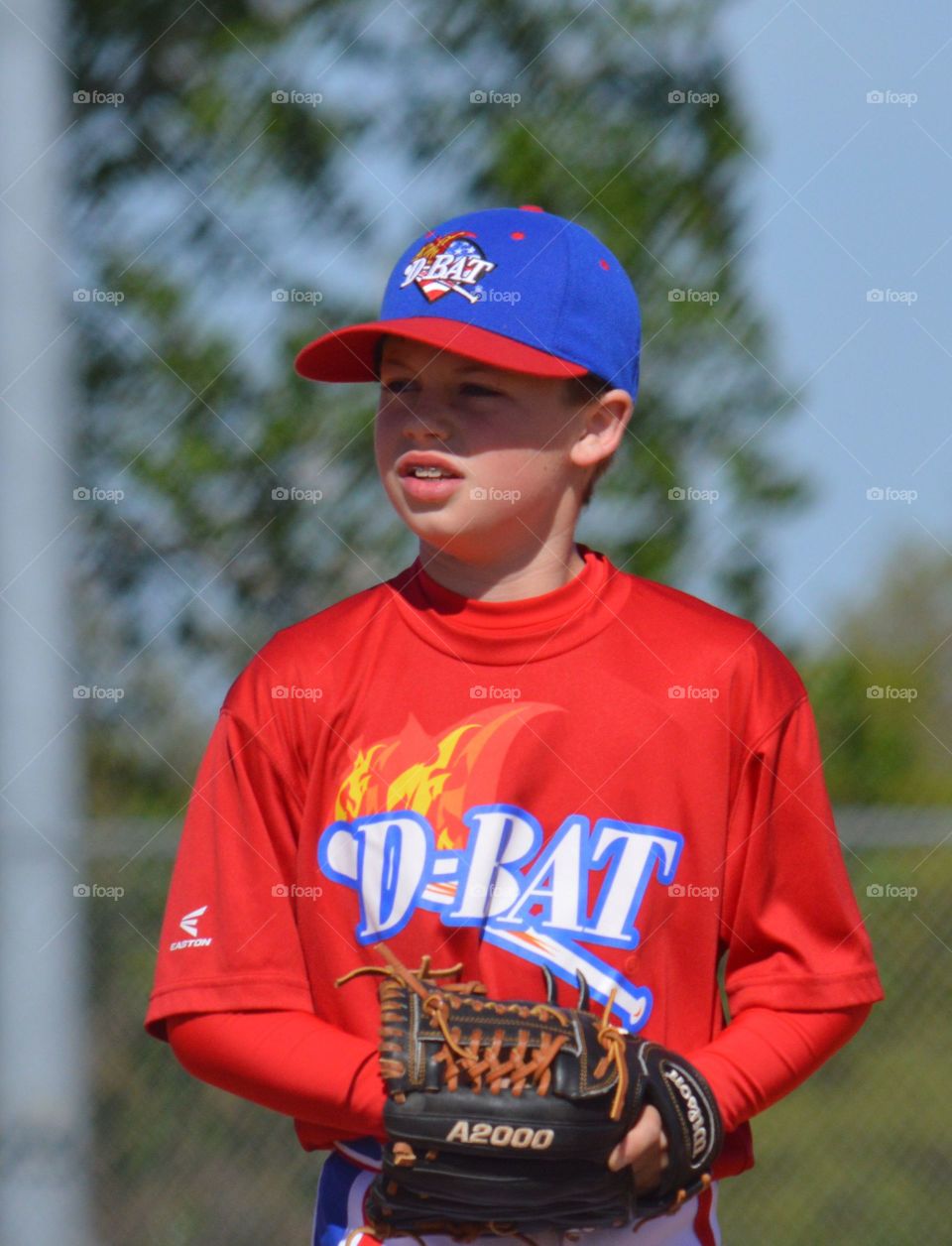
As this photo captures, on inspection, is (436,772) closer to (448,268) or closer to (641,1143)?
(641,1143)

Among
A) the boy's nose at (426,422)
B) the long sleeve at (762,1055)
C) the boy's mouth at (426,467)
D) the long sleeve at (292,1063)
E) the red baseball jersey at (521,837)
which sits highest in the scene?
the boy's nose at (426,422)

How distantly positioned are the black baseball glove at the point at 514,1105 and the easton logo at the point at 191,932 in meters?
0.16

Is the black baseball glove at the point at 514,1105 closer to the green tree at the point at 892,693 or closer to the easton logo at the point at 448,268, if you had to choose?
the easton logo at the point at 448,268

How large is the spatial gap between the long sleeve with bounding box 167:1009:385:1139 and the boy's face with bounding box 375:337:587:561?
1.48 ft

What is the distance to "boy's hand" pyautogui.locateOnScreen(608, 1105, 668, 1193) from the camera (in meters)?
1.21

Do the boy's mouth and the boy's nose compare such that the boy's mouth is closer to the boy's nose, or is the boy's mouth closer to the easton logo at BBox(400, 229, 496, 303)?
the boy's nose

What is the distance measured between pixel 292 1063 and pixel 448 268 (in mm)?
742

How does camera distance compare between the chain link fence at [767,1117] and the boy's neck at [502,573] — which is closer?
the boy's neck at [502,573]

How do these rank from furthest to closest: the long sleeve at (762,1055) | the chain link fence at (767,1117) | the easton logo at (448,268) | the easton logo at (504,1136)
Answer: the chain link fence at (767,1117)
the easton logo at (448,268)
the long sleeve at (762,1055)
the easton logo at (504,1136)

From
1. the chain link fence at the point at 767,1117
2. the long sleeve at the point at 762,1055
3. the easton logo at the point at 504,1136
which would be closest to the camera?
the easton logo at the point at 504,1136

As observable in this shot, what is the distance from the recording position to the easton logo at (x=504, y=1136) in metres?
1.18

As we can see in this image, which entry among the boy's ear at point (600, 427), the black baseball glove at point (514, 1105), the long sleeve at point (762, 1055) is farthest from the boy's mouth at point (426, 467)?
the long sleeve at point (762, 1055)

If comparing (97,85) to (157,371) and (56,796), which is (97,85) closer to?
(157,371)

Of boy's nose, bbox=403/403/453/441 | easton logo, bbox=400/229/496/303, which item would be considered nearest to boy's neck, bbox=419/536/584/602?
boy's nose, bbox=403/403/453/441
